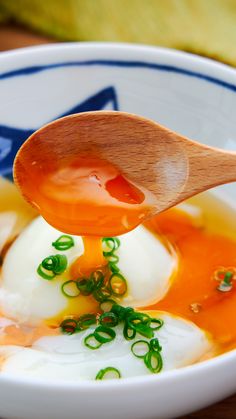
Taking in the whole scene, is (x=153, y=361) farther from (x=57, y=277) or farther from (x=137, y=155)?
(x=137, y=155)

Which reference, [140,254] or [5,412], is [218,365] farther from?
[140,254]

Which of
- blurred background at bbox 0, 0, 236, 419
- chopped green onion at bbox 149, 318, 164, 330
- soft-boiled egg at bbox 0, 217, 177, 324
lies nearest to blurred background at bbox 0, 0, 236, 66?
blurred background at bbox 0, 0, 236, 419

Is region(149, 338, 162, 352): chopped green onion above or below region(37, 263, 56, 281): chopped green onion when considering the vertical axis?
below

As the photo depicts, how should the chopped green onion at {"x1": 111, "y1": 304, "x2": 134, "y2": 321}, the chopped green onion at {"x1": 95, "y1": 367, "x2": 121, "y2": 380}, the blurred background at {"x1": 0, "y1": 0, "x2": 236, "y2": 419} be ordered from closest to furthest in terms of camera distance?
the chopped green onion at {"x1": 95, "y1": 367, "x2": 121, "y2": 380} < the chopped green onion at {"x1": 111, "y1": 304, "x2": 134, "y2": 321} < the blurred background at {"x1": 0, "y1": 0, "x2": 236, "y2": 419}

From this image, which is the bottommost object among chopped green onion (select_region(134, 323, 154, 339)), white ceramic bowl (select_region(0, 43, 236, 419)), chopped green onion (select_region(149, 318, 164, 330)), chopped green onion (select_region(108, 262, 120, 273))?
chopped green onion (select_region(134, 323, 154, 339))

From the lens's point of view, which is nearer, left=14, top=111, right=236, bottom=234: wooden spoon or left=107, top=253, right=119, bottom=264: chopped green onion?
left=14, top=111, right=236, bottom=234: wooden spoon

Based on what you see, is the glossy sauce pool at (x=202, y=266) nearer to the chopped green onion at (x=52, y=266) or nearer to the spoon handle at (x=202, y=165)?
the chopped green onion at (x=52, y=266)

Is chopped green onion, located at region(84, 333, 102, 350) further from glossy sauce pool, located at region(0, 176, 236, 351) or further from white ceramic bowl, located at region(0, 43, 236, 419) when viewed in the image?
white ceramic bowl, located at region(0, 43, 236, 419)

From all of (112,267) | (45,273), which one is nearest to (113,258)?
(112,267)

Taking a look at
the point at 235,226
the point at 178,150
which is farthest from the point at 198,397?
the point at 235,226
